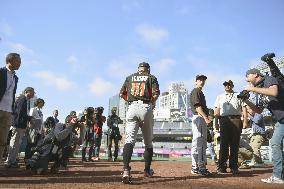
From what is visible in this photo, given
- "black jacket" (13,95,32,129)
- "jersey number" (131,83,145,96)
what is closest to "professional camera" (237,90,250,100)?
"jersey number" (131,83,145,96)

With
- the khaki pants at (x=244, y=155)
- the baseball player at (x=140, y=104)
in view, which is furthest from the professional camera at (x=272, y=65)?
the khaki pants at (x=244, y=155)

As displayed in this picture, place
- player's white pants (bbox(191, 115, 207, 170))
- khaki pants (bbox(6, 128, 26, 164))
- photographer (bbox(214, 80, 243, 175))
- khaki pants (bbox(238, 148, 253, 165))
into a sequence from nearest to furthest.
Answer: player's white pants (bbox(191, 115, 207, 170))
photographer (bbox(214, 80, 243, 175))
khaki pants (bbox(6, 128, 26, 164))
khaki pants (bbox(238, 148, 253, 165))

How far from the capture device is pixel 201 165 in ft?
22.5

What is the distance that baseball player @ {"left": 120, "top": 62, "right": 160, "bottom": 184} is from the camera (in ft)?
19.2

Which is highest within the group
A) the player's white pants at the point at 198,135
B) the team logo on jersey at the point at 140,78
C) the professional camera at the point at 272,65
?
the professional camera at the point at 272,65

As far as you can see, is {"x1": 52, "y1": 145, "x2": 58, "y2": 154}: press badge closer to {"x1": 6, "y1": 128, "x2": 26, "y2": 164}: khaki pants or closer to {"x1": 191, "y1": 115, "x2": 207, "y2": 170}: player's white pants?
{"x1": 6, "y1": 128, "x2": 26, "y2": 164}: khaki pants

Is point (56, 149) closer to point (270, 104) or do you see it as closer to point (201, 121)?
point (201, 121)

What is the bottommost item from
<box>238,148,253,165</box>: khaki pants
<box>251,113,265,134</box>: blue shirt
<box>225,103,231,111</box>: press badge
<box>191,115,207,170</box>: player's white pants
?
<box>238,148,253,165</box>: khaki pants

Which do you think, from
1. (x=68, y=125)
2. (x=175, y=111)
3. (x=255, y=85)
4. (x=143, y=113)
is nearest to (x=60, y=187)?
(x=143, y=113)

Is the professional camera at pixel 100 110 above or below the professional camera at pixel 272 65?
below

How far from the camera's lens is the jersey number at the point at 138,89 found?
5.98 m

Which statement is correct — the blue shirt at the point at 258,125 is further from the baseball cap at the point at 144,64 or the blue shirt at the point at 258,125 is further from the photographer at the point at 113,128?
the baseball cap at the point at 144,64

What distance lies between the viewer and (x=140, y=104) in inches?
233

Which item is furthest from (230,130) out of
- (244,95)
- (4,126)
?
(4,126)
